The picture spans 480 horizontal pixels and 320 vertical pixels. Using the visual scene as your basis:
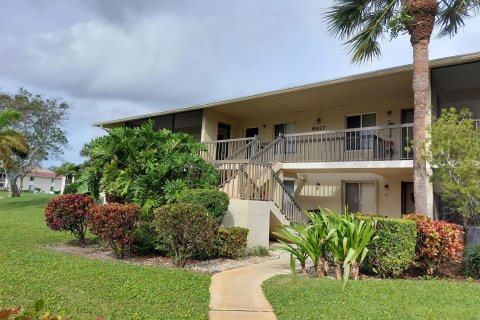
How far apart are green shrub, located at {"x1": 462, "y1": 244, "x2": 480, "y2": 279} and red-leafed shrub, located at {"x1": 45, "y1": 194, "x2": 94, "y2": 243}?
9.28m

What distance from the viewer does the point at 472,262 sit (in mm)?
7844

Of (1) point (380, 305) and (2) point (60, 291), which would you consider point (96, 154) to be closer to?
(2) point (60, 291)

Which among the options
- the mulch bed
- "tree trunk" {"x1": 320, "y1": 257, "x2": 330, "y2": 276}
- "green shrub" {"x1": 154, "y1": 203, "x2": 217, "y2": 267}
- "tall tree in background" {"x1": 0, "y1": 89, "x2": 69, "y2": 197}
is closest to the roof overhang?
the mulch bed

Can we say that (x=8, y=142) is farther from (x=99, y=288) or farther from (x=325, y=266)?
(x=325, y=266)

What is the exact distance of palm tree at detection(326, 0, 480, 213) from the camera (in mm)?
9930

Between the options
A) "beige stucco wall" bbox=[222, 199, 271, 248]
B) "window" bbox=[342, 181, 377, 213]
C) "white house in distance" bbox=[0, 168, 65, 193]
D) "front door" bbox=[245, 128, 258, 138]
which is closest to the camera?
"beige stucco wall" bbox=[222, 199, 271, 248]

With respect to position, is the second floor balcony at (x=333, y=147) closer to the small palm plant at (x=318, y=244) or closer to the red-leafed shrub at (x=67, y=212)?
the red-leafed shrub at (x=67, y=212)

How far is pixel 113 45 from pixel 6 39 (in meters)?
4.29

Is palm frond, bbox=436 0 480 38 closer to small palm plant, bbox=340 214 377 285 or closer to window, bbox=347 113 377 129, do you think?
window, bbox=347 113 377 129

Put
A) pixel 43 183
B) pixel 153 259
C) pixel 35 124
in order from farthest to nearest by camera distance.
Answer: pixel 43 183, pixel 35 124, pixel 153 259

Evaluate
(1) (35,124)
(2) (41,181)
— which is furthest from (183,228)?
(2) (41,181)

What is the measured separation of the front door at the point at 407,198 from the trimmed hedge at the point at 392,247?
727cm

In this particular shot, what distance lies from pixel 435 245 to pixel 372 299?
2.82 meters

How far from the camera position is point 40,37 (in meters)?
12.9
